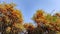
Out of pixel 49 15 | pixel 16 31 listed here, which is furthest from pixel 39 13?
pixel 16 31

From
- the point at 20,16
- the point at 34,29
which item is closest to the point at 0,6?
the point at 20,16

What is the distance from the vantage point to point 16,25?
62.8 feet

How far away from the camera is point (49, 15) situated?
64.8 ft

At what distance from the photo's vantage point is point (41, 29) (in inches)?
772

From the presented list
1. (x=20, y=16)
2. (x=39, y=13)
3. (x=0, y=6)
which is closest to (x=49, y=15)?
(x=39, y=13)

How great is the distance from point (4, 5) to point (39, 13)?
2.36 metres

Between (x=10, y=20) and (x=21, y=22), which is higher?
(x=10, y=20)

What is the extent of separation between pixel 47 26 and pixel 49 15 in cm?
81

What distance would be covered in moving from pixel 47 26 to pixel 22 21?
1.65 meters

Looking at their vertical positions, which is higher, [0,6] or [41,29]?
[0,6]

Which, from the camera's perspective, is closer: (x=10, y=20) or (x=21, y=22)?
(x=10, y=20)

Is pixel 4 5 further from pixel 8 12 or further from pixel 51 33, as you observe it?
pixel 51 33

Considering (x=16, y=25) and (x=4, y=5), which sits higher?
(x=4, y=5)

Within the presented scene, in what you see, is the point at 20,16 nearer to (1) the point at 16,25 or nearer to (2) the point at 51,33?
(1) the point at 16,25
